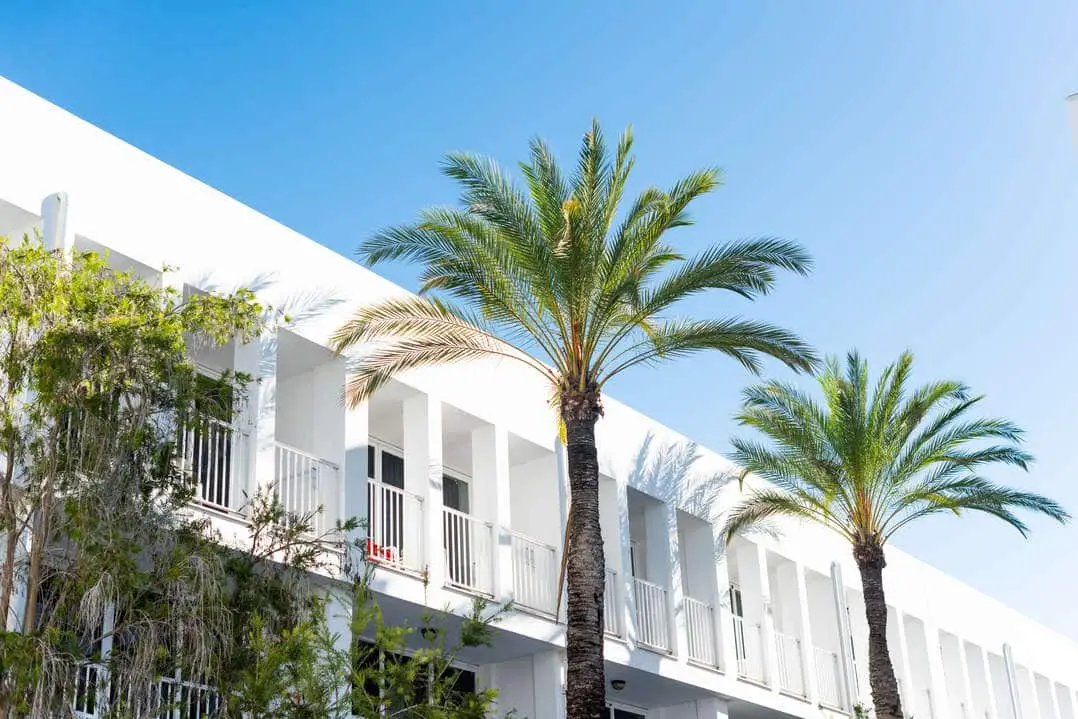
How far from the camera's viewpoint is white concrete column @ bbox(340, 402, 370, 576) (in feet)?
55.5

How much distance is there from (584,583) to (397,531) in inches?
102

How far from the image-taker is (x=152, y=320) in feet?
36.9

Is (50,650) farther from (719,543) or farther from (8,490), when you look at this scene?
(719,543)

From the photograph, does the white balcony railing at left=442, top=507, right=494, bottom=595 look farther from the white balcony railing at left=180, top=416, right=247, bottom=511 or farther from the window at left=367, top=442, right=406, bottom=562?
the white balcony railing at left=180, top=416, right=247, bottom=511

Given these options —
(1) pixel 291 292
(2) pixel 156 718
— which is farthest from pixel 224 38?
(2) pixel 156 718

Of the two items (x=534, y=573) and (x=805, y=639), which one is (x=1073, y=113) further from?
(x=805, y=639)

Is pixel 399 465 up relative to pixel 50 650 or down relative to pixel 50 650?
up

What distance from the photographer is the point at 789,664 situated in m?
25.4

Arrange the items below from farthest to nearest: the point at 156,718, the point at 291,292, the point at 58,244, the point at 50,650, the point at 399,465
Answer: the point at 399,465, the point at 291,292, the point at 58,244, the point at 156,718, the point at 50,650

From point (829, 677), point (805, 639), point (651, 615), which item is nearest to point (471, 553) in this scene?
point (651, 615)

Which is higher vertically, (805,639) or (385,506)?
(385,506)

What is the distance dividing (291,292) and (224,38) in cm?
565

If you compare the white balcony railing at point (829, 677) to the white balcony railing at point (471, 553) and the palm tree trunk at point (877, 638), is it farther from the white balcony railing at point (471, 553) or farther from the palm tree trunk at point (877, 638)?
the white balcony railing at point (471, 553)

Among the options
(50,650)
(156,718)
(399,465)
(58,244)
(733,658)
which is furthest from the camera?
(733,658)
